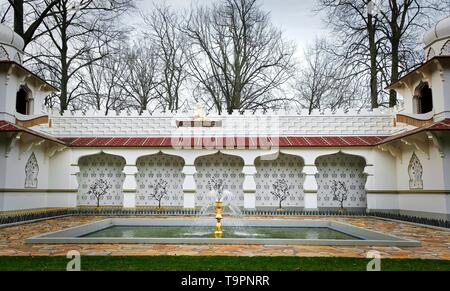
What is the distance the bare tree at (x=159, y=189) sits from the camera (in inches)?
708

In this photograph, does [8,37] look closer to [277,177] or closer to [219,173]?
[219,173]

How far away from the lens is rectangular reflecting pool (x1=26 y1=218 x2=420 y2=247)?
8.55m

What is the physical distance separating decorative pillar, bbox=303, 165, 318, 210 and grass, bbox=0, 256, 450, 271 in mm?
9739

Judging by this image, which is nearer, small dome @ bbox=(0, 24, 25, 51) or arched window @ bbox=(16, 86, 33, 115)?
small dome @ bbox=(0, 24, 25, 51)

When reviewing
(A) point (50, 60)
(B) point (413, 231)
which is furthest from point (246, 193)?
(A) point (50, 60)

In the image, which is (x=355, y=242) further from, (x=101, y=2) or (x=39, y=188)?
(x=101, y=2)

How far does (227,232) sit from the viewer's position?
11.3 metres

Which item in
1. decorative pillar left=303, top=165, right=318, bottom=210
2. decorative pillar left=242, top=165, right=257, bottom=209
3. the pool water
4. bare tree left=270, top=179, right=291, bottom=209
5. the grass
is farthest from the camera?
bare tree left=270, top=179, right=291, bottom=209

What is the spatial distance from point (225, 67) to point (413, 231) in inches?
717

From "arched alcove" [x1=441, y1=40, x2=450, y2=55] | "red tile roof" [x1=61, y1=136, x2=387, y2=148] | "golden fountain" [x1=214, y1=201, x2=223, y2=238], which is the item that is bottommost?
"golden fountain" [x1=214, y1=201, x2=223, y2=238]

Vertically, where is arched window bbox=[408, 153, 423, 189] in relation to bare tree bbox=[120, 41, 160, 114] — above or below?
below

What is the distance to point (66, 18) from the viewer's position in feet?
73.0

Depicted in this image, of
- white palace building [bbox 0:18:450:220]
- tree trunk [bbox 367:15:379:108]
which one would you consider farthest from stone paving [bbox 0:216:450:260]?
tree trunk [bbox 367:15:379:108]

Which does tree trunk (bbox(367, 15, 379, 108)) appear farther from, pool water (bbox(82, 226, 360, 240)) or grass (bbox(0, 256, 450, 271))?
grass (bbox(0, 256, 450, 271))
